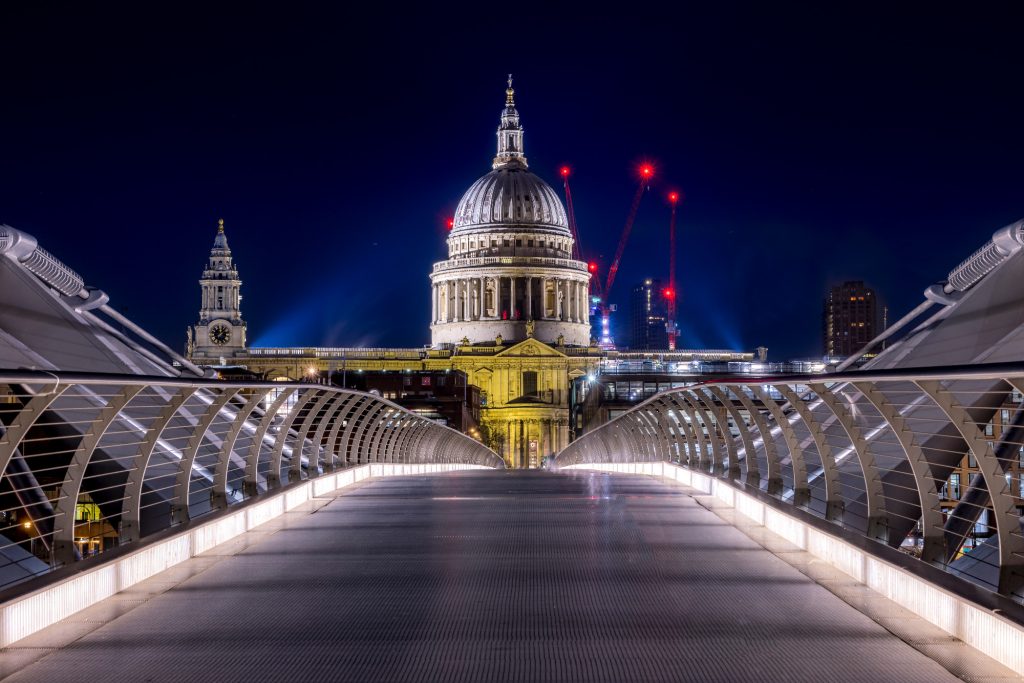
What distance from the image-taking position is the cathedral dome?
172125mm

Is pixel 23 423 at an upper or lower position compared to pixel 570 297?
lower

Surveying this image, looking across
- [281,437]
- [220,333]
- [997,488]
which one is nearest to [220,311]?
[220,333]

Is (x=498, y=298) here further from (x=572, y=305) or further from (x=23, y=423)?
(x=23, y=423)

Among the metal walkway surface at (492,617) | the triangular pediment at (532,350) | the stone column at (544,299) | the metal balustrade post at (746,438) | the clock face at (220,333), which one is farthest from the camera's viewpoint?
the stone column at (544,299)

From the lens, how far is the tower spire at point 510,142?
607ft

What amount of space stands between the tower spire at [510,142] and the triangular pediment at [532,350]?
99.3ft

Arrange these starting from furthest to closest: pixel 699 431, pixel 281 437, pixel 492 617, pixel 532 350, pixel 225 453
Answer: pixel 532 350
pixel 699 431
pixel 281 437
pixel 225 453
pixel 492 617

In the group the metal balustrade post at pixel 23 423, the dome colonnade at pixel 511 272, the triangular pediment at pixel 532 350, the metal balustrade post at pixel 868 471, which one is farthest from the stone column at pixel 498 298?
the metal balustrade post at pixel 23 423

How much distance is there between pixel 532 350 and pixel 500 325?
696cm

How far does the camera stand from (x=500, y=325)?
170m

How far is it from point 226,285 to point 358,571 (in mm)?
160585

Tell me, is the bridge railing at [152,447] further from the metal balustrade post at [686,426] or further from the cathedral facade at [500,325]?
Answer: the cathedral facade at [500,325]

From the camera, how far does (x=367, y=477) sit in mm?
22125

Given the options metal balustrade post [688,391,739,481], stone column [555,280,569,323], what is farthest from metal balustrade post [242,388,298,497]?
stone column [555,280,569,323]
